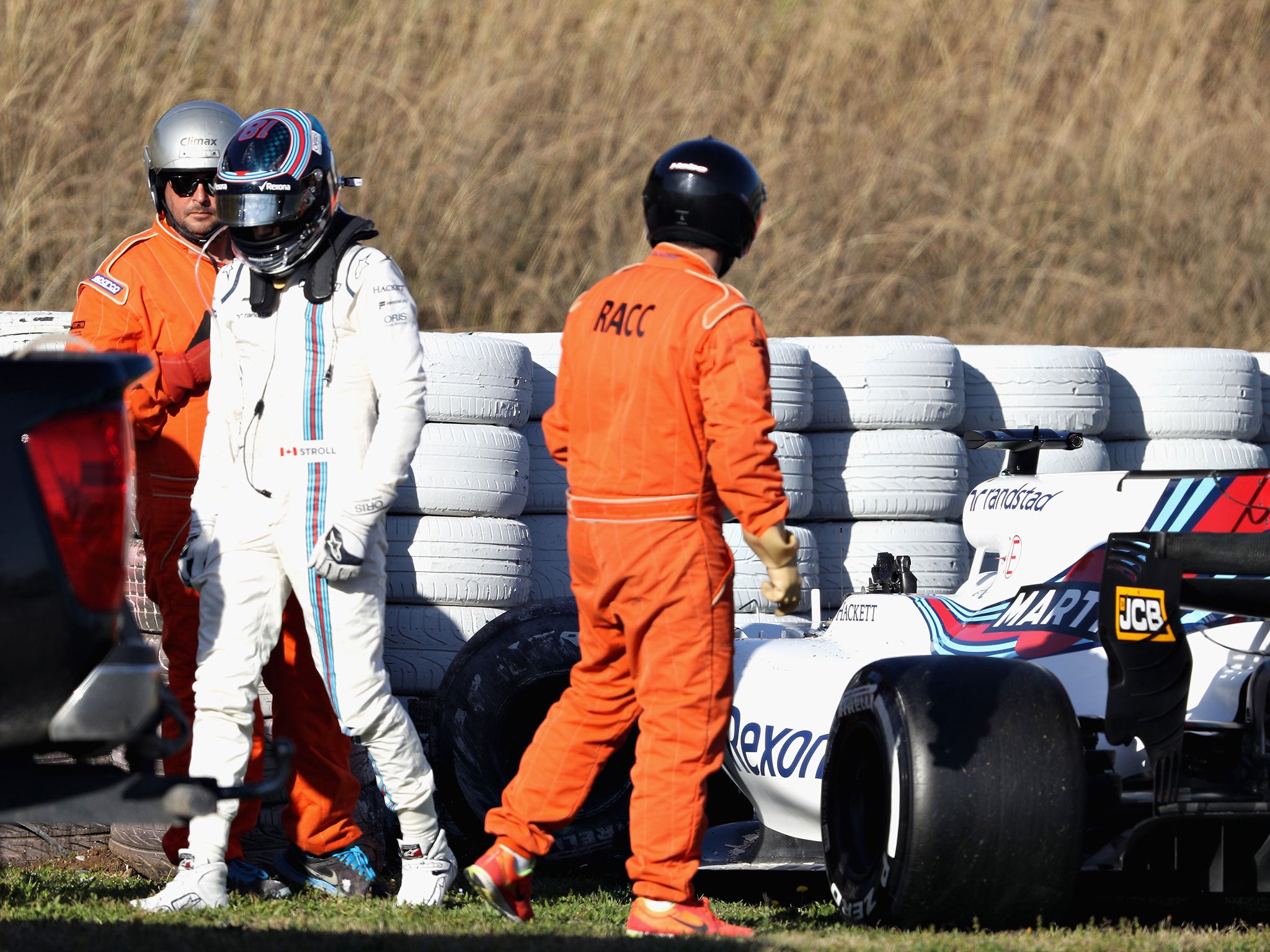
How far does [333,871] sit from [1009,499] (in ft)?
7.51

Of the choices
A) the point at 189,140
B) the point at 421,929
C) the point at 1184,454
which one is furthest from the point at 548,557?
the point at 1184,454

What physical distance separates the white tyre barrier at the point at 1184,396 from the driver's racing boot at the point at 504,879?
3.71 meters

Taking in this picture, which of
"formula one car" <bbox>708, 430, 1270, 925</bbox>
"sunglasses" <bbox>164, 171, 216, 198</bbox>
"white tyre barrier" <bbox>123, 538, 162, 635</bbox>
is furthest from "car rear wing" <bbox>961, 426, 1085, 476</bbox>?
"white tyre barrier" <bbox>123, 538, 162, 635</bbox>

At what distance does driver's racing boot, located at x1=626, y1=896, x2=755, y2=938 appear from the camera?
160 inches

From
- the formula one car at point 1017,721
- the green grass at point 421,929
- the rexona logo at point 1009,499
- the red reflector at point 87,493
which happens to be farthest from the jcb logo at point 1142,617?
the red reflector at point 87,493

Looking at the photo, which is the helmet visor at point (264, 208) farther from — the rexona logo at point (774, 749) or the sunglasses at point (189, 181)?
the rexona logo at point (774, 749)

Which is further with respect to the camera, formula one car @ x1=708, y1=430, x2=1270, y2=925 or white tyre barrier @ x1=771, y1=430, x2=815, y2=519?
white tyre barrier @ x1=771, y1=430, x2=815, y2=519

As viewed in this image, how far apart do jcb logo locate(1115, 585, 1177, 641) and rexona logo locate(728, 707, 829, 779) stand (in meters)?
1.02

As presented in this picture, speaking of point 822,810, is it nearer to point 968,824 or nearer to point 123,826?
point 968,824

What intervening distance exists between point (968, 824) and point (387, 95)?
28.1ft

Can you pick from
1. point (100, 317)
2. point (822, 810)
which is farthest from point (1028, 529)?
point (100, 317)

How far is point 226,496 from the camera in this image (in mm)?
4551

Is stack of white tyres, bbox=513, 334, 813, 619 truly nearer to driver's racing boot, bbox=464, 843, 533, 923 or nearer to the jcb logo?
driver's racing boot, bbox=464, 843, 533, 923

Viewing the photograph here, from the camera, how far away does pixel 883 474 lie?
651cm
